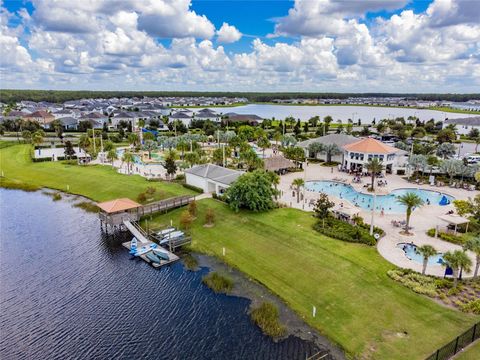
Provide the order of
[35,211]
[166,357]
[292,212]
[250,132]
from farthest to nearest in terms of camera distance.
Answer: [250,132], [35,211], [292,212], [166,357]

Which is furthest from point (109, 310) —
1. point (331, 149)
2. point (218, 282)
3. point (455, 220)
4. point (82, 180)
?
point (331, 149)

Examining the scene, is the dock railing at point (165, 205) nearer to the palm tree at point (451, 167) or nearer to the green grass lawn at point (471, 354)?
the green grass lawn at point (471, 354)

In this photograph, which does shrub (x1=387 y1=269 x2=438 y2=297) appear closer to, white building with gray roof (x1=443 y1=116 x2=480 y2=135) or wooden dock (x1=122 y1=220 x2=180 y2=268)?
wooden dock (x1=122 y1=220 x2=180 y2=268)

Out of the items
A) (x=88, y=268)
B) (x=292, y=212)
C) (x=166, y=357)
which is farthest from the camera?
(x=292, y=212)

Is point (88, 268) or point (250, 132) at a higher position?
point (250, 132)

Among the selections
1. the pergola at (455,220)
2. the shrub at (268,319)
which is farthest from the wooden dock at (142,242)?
the pergola at (455,220)

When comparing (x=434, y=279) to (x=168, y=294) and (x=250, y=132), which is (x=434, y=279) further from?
(x=250, y=132)

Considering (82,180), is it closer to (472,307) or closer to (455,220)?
(455,220)

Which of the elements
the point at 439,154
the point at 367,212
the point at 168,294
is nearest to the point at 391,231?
the point at 367,212
